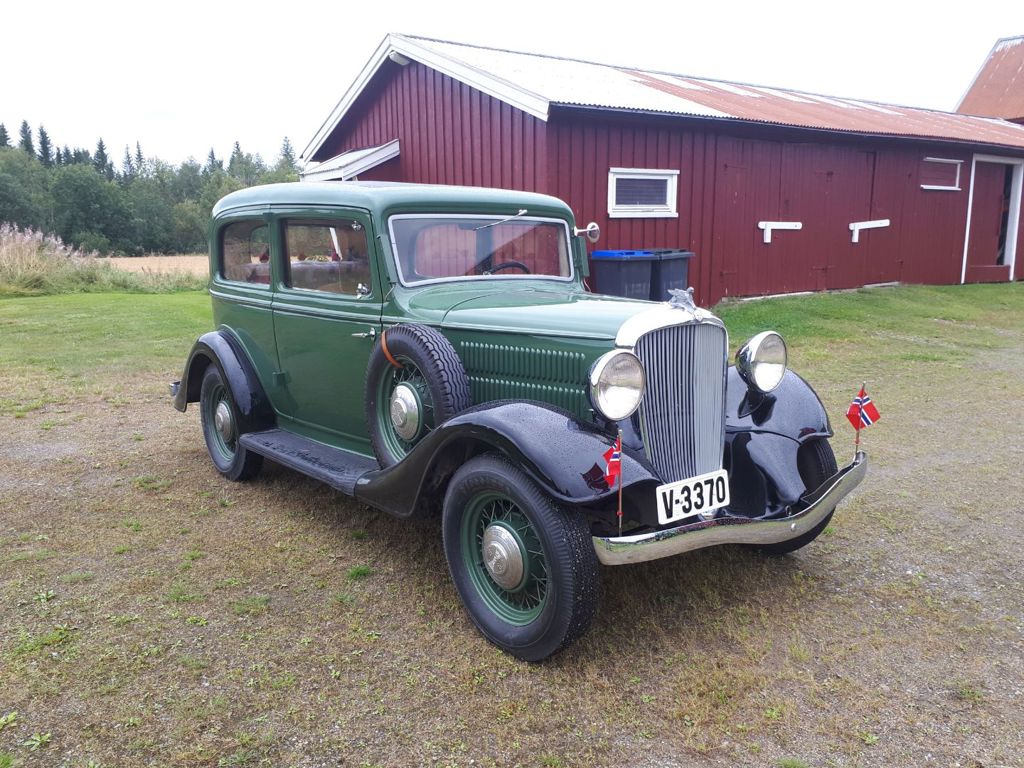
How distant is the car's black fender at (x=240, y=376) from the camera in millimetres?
4715

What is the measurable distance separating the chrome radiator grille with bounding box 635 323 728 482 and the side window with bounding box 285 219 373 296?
1.62 metres

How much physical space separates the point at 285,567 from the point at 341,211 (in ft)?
6.05

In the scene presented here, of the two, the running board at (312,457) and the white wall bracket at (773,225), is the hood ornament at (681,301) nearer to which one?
the running board at (312,457)

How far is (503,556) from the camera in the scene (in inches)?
115

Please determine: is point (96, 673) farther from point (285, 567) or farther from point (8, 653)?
point (285, 567)

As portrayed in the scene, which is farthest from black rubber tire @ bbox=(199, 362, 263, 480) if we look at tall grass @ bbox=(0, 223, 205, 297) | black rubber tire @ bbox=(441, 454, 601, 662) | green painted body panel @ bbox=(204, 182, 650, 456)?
tall grass @ bbox=(0, 223, 205, 297)

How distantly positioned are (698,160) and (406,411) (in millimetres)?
9170

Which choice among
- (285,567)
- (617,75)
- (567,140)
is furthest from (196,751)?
(617,75)

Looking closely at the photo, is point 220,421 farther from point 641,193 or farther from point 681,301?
point 641,193

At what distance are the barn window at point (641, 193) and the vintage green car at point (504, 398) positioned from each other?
6352 mm

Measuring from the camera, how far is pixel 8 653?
2.88m

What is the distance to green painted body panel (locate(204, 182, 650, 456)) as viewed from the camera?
129 inches

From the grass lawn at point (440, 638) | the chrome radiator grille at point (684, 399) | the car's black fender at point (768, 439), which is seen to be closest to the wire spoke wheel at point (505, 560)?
the grass lawn at point (440, 638)

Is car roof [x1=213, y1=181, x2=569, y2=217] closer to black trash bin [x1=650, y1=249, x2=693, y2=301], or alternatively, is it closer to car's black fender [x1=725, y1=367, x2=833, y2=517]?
car's black fender [x1=725, y1=367, x2=833, y2=517]
